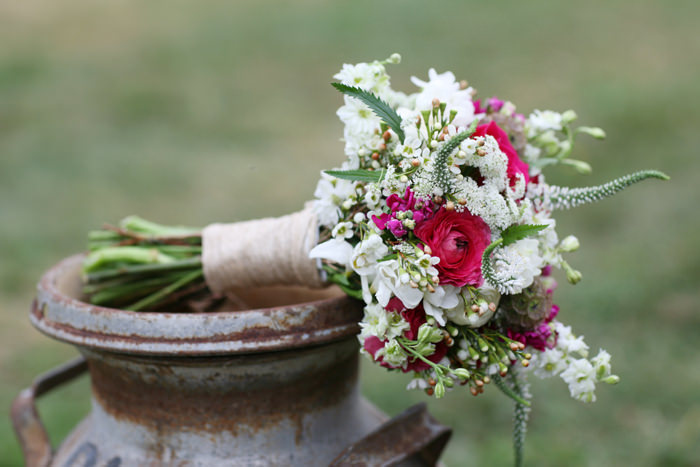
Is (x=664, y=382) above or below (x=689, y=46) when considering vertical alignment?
below

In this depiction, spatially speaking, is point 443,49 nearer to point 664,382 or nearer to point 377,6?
point 377,6

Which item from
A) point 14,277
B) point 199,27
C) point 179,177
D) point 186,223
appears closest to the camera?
point 14,277

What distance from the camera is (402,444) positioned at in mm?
1418

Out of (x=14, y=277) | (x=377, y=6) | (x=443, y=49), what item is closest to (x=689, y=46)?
(x=443, y=49)

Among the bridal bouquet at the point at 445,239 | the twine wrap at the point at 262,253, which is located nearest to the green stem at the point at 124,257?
the twine wrap at the point at 262,253

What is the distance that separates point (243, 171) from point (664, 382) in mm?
3420

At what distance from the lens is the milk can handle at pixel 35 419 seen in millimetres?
1603

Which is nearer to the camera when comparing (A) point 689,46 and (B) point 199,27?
(A) point 689,46

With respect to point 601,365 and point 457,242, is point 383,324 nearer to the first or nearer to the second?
point 457,242


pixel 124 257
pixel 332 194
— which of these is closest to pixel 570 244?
pixel 332 194

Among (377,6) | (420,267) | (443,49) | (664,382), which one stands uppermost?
(377,6)

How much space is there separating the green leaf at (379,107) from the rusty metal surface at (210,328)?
330 mm

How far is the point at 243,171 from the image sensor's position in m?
5.47

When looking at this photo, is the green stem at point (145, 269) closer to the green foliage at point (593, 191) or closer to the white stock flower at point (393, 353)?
the white stock flower at point (393, 353)
